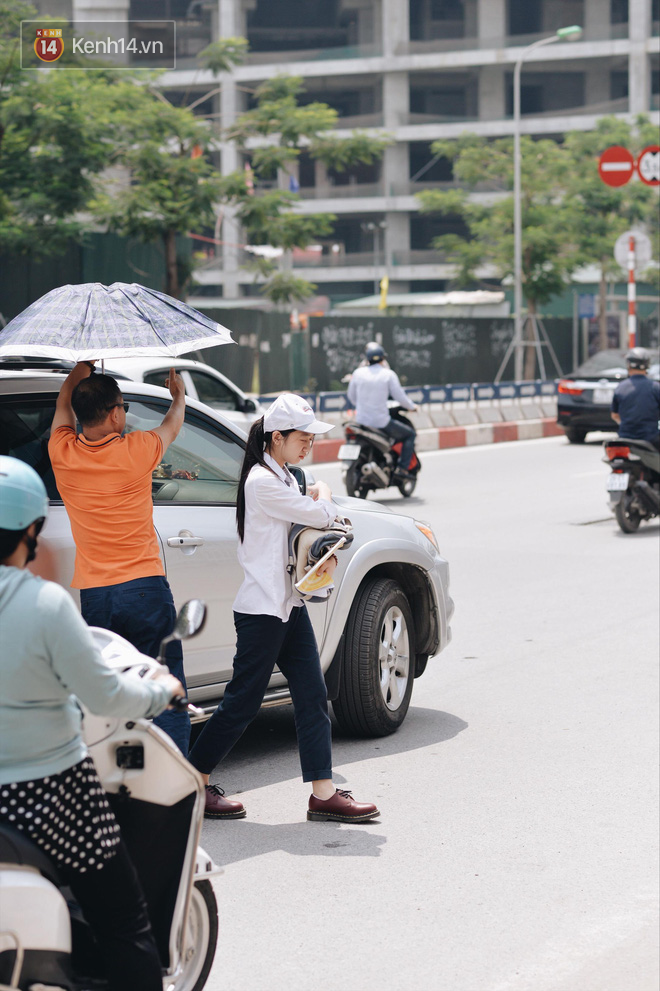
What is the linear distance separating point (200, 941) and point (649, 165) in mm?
30874

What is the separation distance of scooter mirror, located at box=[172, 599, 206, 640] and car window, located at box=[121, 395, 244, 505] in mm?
2494

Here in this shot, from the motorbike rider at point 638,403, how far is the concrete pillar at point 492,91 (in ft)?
180

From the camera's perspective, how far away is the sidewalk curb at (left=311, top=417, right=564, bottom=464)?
68.9ft

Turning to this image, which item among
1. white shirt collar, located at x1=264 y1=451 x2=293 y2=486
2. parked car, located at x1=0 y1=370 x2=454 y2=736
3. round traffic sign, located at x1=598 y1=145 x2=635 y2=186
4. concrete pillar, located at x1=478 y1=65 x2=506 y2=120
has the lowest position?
parked car, located at x1=0 y1=370 x2=454 y2=736

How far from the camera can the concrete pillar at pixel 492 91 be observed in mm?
64938

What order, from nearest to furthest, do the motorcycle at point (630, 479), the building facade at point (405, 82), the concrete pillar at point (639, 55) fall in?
the motorcycle at point (630, 479) → the concrete pillar at point (639, 55) → the building facade at point (405, 82)

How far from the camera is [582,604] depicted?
9656 millimetres

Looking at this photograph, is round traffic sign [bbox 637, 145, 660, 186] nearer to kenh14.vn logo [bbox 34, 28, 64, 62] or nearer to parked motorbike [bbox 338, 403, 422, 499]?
parked motorbike [bbox 338, 403, 422, 499]

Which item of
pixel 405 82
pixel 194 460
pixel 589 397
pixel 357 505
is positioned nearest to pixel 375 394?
pixel 589 397

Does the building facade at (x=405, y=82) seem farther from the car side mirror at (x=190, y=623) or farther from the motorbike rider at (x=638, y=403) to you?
the car side mirror at (x=190, y=623)

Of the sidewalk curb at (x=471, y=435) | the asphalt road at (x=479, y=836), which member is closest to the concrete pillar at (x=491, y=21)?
the sidewalk curb at (x=471, y=435)

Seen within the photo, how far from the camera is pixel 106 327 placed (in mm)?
4348

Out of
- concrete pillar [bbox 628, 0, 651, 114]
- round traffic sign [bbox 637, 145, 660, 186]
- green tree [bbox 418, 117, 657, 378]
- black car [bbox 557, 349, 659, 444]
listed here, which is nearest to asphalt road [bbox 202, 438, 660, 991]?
black car [bbox 557, 349, 659, 444]

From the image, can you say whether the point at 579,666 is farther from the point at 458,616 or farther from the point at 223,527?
the point at 223,527
